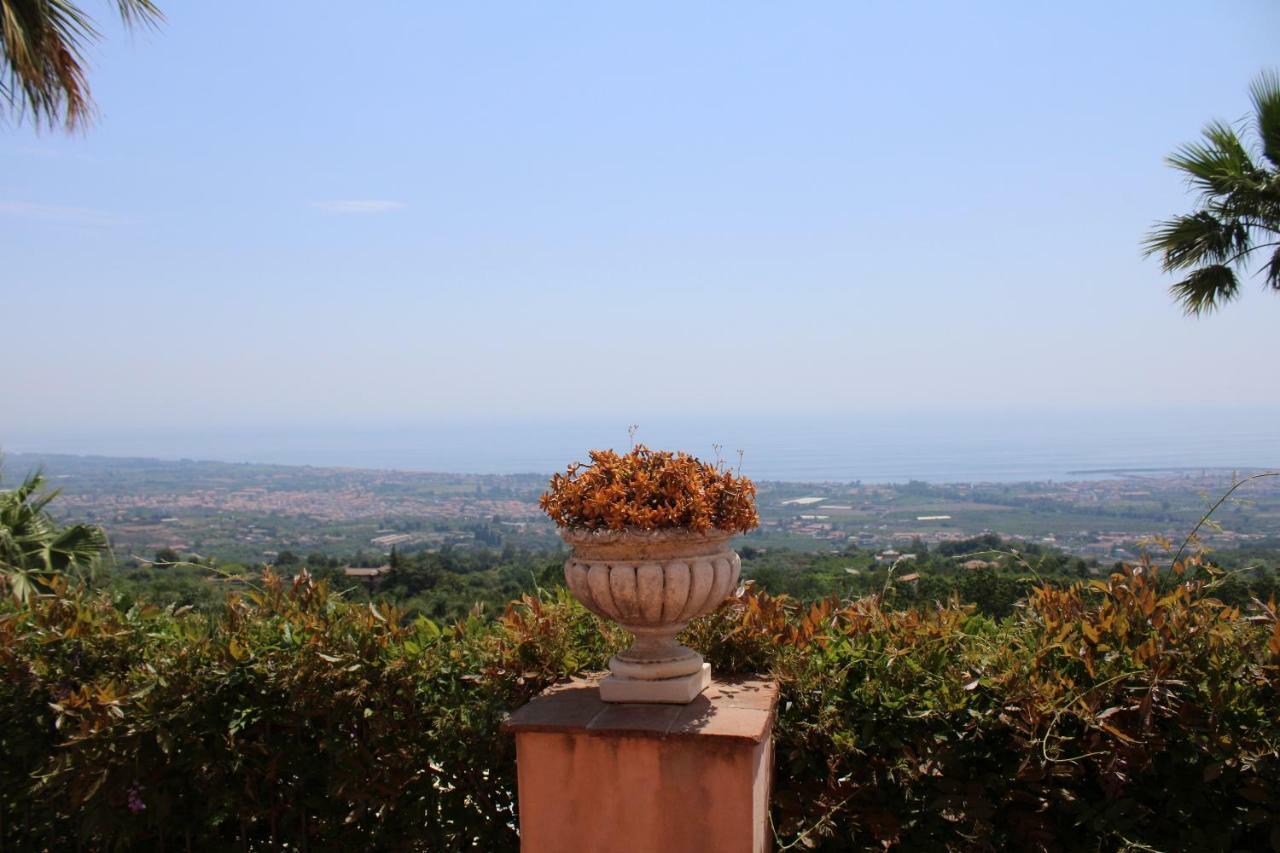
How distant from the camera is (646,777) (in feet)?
8.93

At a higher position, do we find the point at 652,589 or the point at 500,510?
the point at 652,589

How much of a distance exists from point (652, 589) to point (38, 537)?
7124 millimetres

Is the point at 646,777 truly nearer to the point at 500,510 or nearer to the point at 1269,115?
the point at 1269,115

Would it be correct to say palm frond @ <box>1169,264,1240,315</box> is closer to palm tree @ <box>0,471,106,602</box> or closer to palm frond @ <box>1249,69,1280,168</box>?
palm frond @ <box>1249,69,1280,168</box>

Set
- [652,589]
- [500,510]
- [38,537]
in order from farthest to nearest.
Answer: [500,510], [38,537], [652,589]

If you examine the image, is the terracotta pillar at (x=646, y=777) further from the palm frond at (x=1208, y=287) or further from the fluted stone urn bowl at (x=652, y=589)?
the palm frond at (x=1208, y=287)

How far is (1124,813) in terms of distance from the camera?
2619 millimetres

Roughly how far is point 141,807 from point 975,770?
292 cm

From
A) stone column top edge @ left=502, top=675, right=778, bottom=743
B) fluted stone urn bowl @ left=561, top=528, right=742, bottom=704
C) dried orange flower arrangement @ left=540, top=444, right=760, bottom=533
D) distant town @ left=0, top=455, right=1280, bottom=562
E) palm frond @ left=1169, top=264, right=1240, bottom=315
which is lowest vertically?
distant town @ left=0, top=455, right=1280, bottom=562

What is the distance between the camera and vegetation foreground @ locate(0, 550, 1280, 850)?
2625 millimetres

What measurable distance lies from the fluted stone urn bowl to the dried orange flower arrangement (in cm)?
4

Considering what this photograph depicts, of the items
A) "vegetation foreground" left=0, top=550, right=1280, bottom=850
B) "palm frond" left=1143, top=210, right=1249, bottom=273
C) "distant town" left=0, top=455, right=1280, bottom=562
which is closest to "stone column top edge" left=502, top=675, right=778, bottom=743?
"vegetation foreground" left=0, top=550, right=1280, bottom=850

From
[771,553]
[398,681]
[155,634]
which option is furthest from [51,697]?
[771,553]

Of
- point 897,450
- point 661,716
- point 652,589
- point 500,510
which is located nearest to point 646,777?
point 661,716
